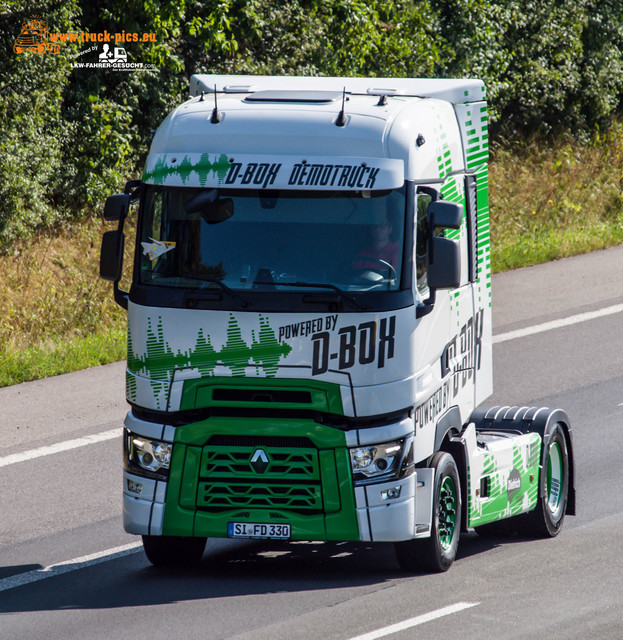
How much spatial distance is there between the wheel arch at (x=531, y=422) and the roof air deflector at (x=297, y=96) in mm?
3128

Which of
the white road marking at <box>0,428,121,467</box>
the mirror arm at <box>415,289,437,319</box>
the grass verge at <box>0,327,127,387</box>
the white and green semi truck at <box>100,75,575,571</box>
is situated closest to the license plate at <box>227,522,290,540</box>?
the white and green semi truck at <box>100,75,575,571</box>

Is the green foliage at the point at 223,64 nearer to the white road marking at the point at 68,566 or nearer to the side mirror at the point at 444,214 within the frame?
the white road marking at the point at 68,566

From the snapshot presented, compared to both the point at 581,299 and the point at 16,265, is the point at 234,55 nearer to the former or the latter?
the point at 16,265

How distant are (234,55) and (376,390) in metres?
15.2

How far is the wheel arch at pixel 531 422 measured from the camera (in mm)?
10781

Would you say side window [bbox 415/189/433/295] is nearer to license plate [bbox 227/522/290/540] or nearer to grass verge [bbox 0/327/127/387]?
license plate [bbox 227/522/290/540]

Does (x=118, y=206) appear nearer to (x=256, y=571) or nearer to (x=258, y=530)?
(x=258, y=530)

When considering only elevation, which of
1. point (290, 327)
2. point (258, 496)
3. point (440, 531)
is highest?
point (290, 327)

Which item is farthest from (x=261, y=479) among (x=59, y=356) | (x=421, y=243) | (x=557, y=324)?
(x=557, y=324)

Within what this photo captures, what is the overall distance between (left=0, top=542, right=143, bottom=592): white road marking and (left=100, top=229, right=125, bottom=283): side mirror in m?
2.24

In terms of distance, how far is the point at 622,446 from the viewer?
520 inches

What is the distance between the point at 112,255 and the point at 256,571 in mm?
2527

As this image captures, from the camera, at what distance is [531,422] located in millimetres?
10820

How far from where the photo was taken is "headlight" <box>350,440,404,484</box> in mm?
8570
